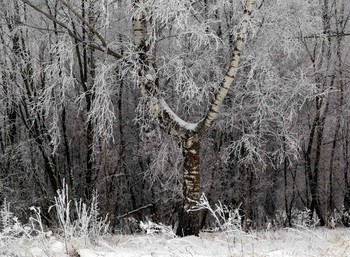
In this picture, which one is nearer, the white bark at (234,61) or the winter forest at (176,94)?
the white bark at (234,61)

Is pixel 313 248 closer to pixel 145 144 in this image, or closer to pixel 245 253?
pixel 245 253

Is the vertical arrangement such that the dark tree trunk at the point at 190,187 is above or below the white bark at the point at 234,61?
below

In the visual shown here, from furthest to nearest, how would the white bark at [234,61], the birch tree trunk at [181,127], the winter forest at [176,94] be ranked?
the winter forest at [176,94], the birch tree trunk at [181,127], the white bark at [234,61]

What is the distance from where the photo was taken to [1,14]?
10.7 metres

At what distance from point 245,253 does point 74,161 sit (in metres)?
14.9

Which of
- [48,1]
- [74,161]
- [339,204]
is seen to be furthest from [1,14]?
[339,204]

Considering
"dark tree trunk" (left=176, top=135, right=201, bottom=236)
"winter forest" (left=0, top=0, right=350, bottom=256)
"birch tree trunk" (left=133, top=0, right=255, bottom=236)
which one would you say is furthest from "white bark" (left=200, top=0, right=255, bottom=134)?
"dark tree trunk" (left=176, top=135, right=201, bottom=236)

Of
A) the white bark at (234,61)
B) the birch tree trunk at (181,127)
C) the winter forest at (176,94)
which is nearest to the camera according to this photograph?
the white bark at (234,61)

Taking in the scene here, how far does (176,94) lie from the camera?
11680mm

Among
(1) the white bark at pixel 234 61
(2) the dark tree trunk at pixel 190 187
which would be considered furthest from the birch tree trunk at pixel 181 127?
(1) the white bark at pixel 234 61

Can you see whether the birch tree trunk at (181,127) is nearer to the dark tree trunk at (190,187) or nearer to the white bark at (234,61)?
the dark tree trunk at (190,187)

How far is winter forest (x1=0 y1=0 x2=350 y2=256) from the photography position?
788 centimetres

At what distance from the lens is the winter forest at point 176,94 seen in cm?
788

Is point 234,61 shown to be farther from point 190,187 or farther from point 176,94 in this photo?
point 176,94
